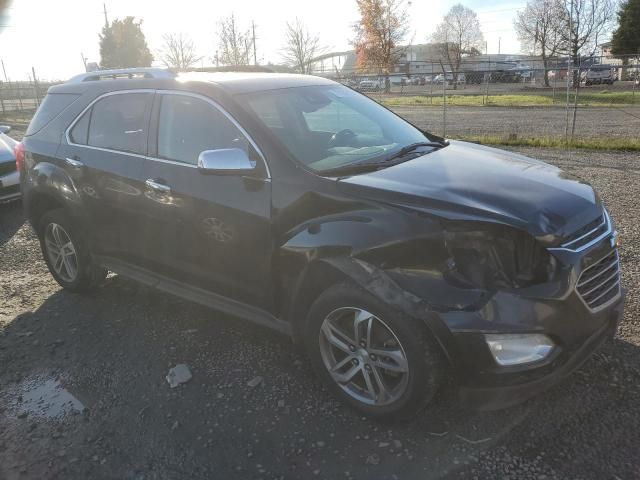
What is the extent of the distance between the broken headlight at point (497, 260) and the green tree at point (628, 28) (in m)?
53.6

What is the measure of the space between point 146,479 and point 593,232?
2.57 m

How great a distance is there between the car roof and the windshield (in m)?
0.08

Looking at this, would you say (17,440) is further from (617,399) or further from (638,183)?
(638,183)

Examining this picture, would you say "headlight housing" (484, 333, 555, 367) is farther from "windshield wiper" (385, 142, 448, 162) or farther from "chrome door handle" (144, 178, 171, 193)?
"chrome door handle" (144, 178, 171, 193)

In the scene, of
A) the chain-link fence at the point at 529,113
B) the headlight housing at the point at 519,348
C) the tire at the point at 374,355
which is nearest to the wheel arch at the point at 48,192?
the tire at the point at 374,355

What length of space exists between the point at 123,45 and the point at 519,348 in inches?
2072

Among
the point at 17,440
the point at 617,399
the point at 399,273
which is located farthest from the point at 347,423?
the point at 17,440

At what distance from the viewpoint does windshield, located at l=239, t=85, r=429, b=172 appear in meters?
3.30

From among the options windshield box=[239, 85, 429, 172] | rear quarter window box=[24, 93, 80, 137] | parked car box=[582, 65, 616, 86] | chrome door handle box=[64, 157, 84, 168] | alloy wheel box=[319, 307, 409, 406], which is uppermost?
parked car box=[582, 65, 616, 86]

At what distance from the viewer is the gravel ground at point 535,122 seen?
1482cm

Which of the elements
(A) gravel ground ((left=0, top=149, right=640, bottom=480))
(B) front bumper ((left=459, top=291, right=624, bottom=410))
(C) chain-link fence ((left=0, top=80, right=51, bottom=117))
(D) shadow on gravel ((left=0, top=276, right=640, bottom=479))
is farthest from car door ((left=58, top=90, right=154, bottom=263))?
(C) chain-link fence ((left=0, top=80, right=51, bottom=117))

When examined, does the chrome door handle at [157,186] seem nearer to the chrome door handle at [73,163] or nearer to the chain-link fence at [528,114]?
the chrome door handle at [73,163]

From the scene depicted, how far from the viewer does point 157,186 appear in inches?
141

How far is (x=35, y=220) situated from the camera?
484 centimetres
